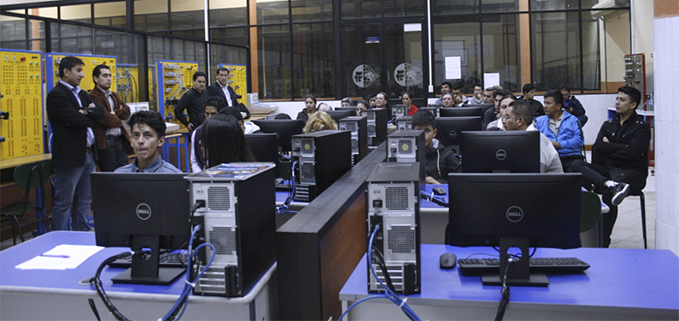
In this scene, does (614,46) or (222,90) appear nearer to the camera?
(222,90)

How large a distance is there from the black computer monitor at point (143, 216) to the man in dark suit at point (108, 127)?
3.38m

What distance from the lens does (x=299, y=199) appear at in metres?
4.02

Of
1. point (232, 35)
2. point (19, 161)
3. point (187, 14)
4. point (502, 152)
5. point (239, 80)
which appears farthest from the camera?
point (187, 14)

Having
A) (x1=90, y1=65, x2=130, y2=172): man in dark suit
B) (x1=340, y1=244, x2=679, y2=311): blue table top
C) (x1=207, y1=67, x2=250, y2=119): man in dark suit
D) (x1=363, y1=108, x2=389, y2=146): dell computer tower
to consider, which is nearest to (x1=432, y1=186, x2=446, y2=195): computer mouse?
(x1=340, y1=244, x2=679, y2=311): blue table top

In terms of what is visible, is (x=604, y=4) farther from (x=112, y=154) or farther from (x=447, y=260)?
(x=447, y=260)

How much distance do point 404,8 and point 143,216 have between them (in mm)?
12301

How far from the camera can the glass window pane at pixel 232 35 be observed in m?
14.9

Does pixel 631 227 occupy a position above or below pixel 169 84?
below

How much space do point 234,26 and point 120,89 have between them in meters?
6.01

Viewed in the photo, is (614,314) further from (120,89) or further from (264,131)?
(120,89)

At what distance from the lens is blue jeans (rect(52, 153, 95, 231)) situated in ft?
17.3

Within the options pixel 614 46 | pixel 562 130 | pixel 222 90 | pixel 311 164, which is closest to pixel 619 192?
pixel 562 130

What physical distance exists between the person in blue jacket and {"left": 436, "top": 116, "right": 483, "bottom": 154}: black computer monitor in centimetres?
76

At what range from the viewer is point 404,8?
45.8ft
